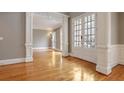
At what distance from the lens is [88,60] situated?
179 inches

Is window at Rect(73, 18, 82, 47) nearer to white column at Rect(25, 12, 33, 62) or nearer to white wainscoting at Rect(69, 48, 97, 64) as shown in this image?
white wainscoting at Rect(69, 48, 97, 64)

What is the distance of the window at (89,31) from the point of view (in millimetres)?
4402

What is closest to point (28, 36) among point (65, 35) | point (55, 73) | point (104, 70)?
point (55, 73)

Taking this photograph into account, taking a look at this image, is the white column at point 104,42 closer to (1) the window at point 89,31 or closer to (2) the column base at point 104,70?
(2) the column base at point 104,70

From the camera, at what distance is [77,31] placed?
5.48 meters

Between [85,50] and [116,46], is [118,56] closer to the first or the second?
[116,46]

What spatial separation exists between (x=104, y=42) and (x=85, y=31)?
7.07 ft

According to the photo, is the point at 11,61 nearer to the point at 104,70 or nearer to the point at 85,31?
the point at 104,70

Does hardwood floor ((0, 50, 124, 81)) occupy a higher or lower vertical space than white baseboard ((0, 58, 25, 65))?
lower

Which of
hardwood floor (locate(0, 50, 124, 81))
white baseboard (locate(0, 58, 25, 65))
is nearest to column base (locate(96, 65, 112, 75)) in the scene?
hardwood floor (locate(0, 50, 124, 81))

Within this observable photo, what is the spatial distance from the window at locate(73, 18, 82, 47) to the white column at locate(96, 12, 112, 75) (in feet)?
7.63

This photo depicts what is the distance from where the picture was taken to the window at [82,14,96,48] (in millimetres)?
4402
